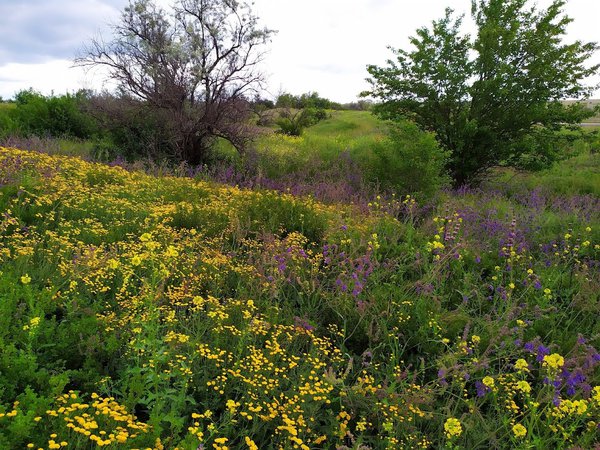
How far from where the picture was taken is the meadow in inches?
84.4

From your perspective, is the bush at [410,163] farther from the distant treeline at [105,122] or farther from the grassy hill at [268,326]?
the distant treeline at [105,122]

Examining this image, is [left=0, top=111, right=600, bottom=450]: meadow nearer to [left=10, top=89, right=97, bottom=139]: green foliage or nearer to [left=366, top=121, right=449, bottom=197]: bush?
[left=366, top=121, right=449, bottom=197]: bush

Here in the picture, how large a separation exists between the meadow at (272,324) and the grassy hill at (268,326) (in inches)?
0.8

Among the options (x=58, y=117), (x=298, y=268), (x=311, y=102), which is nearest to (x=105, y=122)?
(x=58, y=117)

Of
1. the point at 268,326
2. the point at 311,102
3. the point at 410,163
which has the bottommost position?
the point at 268,326

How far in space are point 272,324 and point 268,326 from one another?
0.36 metres

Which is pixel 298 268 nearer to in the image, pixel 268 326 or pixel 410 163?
pixel 268 326

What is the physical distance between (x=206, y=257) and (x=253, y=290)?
0.70 m

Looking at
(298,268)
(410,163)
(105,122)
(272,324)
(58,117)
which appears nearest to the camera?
(272,324)

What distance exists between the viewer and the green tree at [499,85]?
10164 millimetres

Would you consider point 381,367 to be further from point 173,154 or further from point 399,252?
point 173,154

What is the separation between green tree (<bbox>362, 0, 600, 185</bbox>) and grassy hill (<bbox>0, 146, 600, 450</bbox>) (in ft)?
14.6

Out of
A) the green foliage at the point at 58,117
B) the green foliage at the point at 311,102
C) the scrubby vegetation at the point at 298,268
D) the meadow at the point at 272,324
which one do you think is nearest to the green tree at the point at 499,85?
the scrubby vegetation at the point at 298,268

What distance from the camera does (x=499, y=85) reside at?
10.1 m
